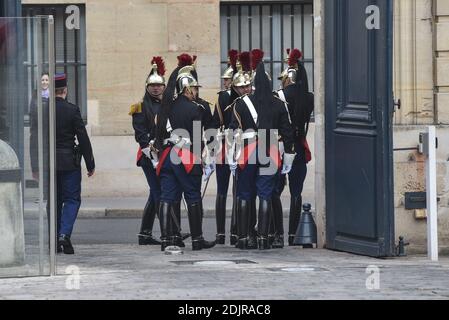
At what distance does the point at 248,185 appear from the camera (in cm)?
1562

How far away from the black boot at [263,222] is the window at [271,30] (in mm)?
9255

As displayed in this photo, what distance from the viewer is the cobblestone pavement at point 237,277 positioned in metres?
11.2

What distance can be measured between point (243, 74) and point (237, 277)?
4230mm

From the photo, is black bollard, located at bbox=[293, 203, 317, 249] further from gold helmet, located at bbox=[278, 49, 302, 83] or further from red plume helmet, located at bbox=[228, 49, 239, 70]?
red plume helmet, located at bbox=[228, 49, 239, 70]

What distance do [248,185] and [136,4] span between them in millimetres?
9068

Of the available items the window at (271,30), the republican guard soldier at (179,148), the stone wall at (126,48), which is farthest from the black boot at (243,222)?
the window at (271,30)

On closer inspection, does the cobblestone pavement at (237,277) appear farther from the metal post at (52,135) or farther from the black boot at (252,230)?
the black boot at (252,230)

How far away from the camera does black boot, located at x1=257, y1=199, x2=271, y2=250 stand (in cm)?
1552

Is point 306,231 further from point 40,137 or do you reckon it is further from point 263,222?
point 40,137

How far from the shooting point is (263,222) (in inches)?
614

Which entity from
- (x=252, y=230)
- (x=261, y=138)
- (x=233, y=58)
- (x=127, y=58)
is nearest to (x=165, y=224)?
(x=252, y=230)

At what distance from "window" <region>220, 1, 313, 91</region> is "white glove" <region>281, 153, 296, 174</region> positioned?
29.8 ft
